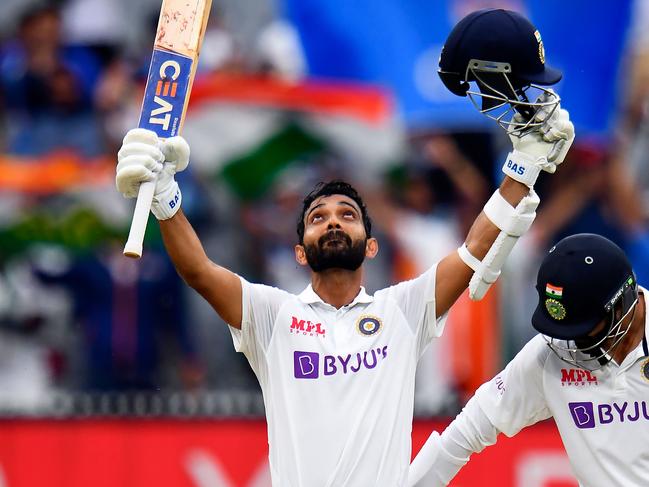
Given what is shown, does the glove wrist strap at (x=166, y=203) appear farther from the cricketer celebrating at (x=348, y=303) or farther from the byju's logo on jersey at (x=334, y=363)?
the byju's logo on jersey at (x=334, y=363)

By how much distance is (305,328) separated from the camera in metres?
5.48

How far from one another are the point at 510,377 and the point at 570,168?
5.20 meters

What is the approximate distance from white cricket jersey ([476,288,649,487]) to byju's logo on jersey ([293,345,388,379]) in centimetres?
58

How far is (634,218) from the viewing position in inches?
402

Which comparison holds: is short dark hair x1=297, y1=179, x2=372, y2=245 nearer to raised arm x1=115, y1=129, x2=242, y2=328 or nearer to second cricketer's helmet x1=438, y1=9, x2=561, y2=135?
raised arm x1=115, y1=129, x2=242, y2=328

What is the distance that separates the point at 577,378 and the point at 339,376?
0.91 metres

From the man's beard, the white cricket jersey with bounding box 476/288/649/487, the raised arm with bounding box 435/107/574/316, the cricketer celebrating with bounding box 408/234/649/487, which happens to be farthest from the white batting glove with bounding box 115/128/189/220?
the white cricket jersey with bounding box 476/288/649/487

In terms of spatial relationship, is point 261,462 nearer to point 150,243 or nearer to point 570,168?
point 150,243

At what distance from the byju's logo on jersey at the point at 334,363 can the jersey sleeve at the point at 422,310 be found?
0.20 m

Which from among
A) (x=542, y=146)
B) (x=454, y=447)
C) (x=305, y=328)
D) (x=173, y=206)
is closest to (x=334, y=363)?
(x=305, y=328)

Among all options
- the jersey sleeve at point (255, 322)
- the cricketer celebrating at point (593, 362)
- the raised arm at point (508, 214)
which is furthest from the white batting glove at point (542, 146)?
the jersey sleeve at point (255, 322)

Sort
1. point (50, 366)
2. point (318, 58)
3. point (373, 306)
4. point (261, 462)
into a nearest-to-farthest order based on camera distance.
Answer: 1. point (373, 306)
2. point (261, 462)
3. point (50, 366)
4. point (318, 58)

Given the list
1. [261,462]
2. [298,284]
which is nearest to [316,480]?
[261,462]

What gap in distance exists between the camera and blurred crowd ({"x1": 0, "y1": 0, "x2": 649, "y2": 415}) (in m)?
9.91
